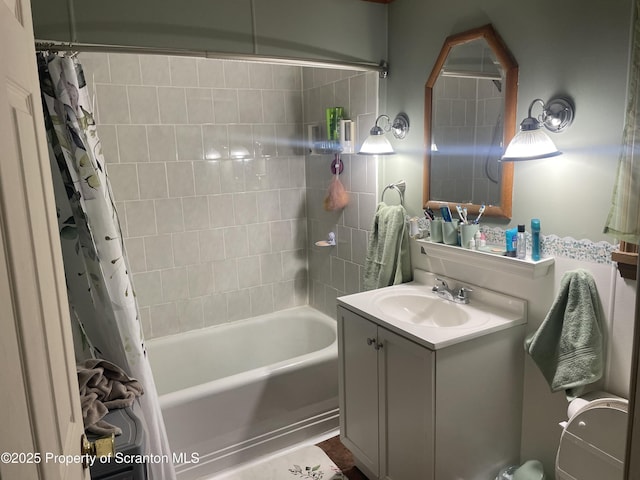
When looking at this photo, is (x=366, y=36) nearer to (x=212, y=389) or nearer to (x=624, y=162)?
(x=624, y=162)

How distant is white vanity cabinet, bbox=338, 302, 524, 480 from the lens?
1.76 m

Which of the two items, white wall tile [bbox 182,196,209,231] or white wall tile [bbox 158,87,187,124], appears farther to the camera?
white wall tile [bbox 182,196,209,231]

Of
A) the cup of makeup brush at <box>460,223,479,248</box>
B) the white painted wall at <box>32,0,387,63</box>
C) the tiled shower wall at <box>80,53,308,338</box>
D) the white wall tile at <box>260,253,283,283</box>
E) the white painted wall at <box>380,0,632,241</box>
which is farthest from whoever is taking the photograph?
the white wall tile at <box>260,253,283,283</box>

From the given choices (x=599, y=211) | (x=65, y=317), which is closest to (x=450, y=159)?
(x=599, y=211)

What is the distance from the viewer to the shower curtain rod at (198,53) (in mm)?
1754

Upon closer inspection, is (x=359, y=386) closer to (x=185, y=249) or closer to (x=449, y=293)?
(x=449, y=293)

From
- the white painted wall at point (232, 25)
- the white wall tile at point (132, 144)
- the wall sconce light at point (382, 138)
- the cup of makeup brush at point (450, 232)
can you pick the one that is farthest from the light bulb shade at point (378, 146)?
the white wall tile at point (132, 144)

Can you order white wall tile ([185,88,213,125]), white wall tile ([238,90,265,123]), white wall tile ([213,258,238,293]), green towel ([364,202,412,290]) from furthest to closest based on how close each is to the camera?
1. white wall tile ([213,258,238,293])
2. white wall tile ([238,90,265,123])
3. white wall tile ([185,88,213,125])
4. green towel ([364,202,412,290])

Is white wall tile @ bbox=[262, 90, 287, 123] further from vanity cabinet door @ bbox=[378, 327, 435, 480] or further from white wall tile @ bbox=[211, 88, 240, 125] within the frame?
vanity cabinet door @ bbox=[378, 327, 435, 480]

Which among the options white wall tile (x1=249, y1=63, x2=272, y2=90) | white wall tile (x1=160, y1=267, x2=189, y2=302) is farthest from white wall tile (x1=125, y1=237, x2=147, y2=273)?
white wall tile (x1=249, y1=63, x2=272, y2=90)

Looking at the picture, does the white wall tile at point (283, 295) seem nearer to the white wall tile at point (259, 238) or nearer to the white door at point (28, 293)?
the white wall tile at point (259, 238)

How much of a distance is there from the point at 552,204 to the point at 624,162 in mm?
332

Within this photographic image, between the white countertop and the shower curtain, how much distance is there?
960 millimetres

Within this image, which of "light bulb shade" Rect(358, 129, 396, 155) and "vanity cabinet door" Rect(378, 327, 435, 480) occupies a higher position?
"light bulb shade" Rect(358, 129, 396, 155)
